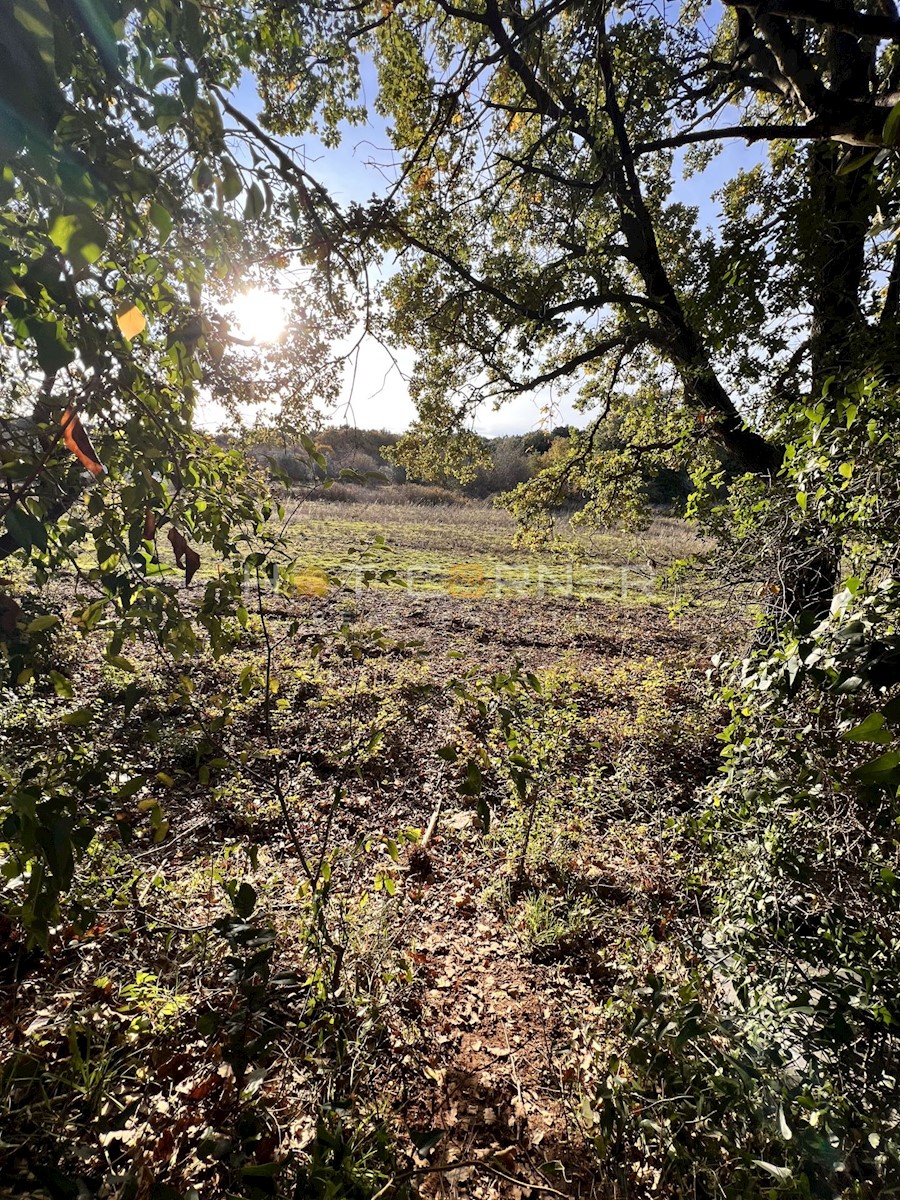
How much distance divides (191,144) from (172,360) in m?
0.51

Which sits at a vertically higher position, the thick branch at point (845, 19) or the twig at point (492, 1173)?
the thick branch at point (845, 19)

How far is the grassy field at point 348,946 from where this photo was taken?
1614 mm

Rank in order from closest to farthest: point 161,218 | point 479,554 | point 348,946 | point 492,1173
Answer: point 161,218
point 492,1173
point 348,946
point 479,554

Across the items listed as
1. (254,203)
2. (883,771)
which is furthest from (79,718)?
(883,771)

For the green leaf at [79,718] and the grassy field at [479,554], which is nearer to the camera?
the green leaf at [79,718]

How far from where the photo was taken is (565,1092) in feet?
6.65

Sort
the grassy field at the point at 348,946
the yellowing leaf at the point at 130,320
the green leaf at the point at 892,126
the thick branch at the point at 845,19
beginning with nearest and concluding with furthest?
the green leaf at the point at 892,126 < the yellowing leaf at the point at 130,320 < the grassy field at the point at 348,946 < the thick branch at the point at 845,19

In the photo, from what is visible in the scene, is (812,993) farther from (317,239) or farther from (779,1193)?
(317,239)

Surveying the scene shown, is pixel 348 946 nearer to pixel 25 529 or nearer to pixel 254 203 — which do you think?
pixel 25 529

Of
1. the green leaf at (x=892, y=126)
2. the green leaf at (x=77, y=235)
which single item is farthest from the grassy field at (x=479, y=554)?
the green leaf at (x=77, y=235)

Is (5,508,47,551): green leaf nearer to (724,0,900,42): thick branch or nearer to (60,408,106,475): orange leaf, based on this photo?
(60,408,106,475): orange leaf

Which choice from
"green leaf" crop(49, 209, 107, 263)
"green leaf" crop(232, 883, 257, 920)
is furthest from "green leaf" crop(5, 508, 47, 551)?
"green leaf" crop(232, 883, 257, 920)

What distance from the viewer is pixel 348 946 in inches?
96.5

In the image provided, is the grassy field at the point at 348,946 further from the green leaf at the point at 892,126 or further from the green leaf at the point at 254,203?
the green leaf at the point at 892,126
